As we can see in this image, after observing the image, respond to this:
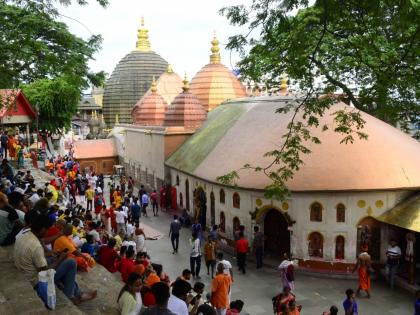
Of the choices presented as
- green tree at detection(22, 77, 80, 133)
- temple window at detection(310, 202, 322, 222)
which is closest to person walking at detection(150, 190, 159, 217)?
green tree at detection(22, 77, 80, 133)

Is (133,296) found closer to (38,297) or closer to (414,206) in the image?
(38,297)

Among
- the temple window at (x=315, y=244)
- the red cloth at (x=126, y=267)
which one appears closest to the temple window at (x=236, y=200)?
the temple window at (x=315, y=244)

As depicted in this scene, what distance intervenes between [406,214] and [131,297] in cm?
1070

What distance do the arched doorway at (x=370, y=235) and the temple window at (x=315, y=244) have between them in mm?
1180

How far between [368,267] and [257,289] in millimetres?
3239

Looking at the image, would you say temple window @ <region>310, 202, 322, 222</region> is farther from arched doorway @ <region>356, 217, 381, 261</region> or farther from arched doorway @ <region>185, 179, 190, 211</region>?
arched doorway @ <region>185, 179, 190, 211</region>

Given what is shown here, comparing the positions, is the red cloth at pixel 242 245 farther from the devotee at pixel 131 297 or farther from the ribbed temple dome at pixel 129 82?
the ribbed temple dome at pixel 129 82

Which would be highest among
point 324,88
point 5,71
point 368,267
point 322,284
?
point 5,71

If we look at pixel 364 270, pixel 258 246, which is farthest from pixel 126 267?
pixel 364 270

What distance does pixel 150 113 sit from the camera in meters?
31.2

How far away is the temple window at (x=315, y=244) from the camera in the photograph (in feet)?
49.6

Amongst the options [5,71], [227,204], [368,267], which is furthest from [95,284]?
[227,204]

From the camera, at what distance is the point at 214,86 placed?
30797mm

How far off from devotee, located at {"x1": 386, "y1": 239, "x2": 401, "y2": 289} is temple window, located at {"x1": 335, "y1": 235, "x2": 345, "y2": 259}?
154 cm
